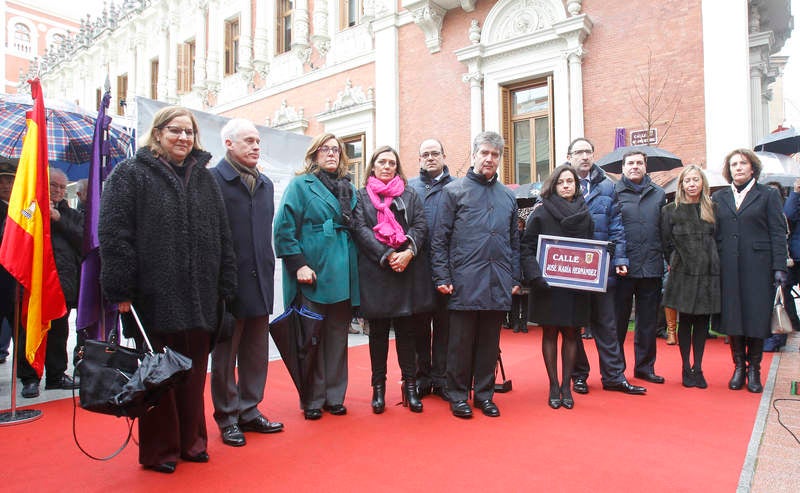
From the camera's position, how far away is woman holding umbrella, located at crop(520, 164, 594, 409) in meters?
4.10

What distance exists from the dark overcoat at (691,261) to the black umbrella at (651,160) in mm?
2682

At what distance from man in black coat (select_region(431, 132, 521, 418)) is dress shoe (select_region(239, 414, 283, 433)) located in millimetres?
1247

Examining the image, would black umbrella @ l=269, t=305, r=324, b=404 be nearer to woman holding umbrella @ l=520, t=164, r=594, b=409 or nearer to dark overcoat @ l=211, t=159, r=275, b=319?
dark overcoat @ l=211, t=159, r=275, b=319

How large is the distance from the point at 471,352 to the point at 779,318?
2.52m

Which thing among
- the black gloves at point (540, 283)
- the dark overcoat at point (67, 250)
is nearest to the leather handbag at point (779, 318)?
the black gloves at point (540, 283)

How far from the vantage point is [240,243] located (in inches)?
135

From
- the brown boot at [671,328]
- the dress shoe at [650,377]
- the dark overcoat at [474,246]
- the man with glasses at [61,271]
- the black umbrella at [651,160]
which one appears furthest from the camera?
the black umbrella at [651,160]

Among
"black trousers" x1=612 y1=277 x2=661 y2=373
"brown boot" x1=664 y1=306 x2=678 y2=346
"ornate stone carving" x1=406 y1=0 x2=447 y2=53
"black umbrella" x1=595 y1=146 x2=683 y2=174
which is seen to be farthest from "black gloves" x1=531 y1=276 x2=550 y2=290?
"ornate stone carving" x1=406 y1=0 x2=447 y2=53

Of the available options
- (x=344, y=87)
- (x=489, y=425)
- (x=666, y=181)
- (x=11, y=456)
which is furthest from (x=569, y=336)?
(x=344, y=87)

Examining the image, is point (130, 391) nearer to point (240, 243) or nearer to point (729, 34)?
point (240, 243)

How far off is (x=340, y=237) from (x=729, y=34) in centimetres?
864

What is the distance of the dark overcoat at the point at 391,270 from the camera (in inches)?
153

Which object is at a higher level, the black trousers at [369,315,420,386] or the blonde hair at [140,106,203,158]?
the blonde hair at [140,106,203,158]

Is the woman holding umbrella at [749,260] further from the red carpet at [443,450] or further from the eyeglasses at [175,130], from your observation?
the eyeglasses at [175,130]
